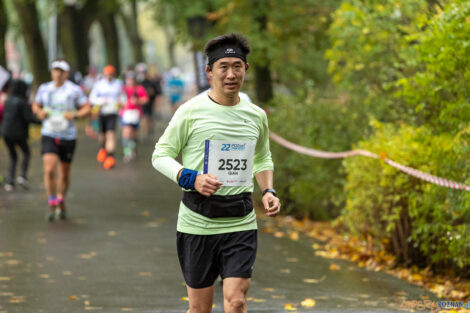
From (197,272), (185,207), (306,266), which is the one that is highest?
(185,207)

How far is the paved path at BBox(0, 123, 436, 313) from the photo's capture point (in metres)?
7.56

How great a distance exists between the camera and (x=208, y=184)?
→ 16.0ft

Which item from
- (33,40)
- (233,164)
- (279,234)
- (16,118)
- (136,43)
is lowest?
(279,234)

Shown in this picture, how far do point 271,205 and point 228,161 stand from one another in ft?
1.18

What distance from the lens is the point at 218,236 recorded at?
521 cm

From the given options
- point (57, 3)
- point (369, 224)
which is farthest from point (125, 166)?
point (57, 3)

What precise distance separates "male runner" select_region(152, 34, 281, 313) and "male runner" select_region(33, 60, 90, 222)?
6.83 meters

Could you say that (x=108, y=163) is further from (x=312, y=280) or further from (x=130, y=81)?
(x=312, y=280)

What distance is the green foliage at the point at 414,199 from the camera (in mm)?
7980

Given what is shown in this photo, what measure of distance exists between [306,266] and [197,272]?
4386 mm

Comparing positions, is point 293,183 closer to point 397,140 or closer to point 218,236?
point 397,140

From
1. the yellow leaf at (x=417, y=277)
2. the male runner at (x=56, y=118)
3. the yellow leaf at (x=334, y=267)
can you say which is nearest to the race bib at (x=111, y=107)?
the male runner at (x=56, y=118)

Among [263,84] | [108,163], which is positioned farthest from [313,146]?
[108,163]

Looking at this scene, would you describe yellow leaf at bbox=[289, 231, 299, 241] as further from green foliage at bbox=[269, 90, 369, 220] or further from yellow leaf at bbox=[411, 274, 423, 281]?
yellow leaf at bbox=[411, 274, 423, 281]
